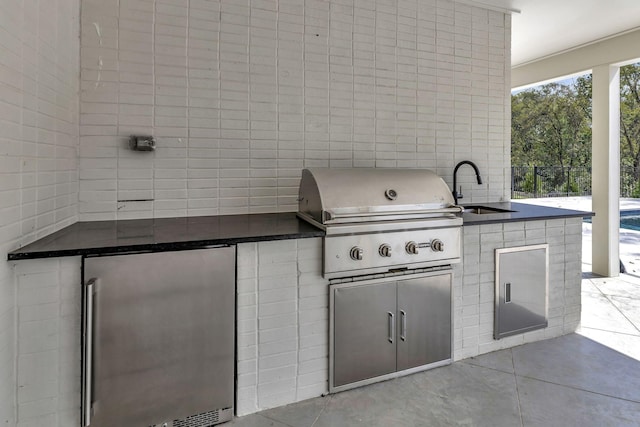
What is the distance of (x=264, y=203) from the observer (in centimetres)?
272

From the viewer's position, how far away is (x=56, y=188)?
195cm

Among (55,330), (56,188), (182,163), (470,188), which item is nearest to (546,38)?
(470,188)

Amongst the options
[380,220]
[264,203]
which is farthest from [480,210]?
[264,203]

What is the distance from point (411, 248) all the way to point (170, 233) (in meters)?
1.37

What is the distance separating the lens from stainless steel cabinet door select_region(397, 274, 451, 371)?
90.8 inches

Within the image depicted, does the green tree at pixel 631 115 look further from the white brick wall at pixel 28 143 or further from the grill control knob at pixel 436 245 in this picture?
the white brick wall at pixel 28 143

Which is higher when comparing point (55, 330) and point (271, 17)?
point (271, 17)

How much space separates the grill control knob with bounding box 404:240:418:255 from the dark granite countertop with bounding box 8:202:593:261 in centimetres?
46

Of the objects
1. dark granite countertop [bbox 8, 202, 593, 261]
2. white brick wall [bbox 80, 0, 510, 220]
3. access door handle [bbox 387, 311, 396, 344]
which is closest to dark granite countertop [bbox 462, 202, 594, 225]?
dark granite countertop [bbox 8, 202, 593, 261]

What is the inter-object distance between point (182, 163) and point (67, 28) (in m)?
0.93

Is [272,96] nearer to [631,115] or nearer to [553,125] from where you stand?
[631,115]

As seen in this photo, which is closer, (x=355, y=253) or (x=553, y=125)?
(x=355, y=253)

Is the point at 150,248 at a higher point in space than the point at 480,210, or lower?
lower

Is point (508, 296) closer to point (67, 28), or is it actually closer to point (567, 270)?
point (567, 270)
